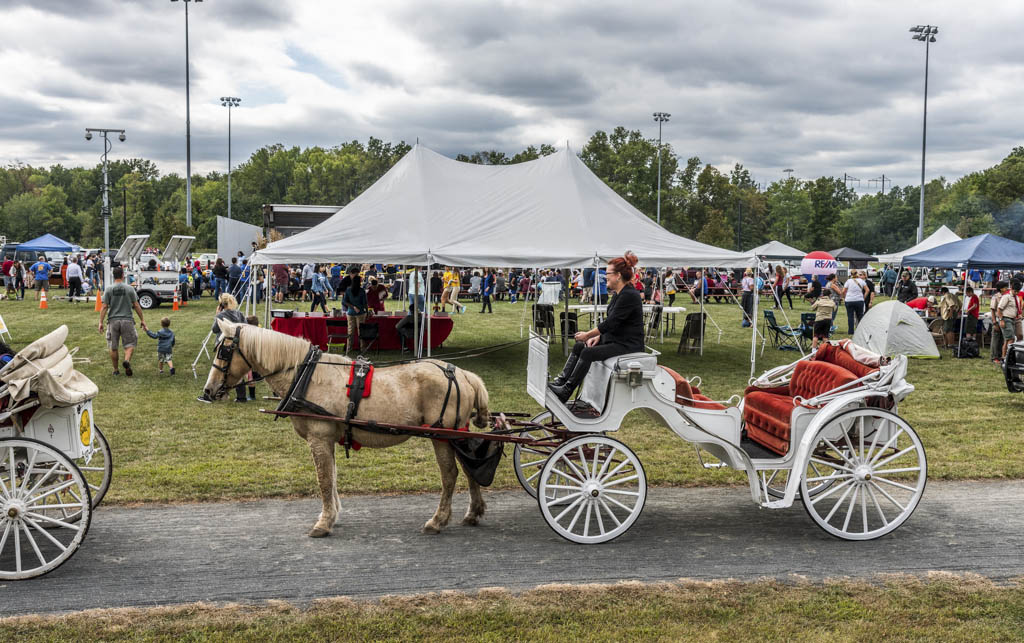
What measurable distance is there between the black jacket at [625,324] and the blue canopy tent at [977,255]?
1502 cm

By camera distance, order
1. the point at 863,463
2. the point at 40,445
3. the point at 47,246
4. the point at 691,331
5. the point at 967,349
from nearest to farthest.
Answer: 1. the point at 40,445
2. the point at 863,463
3. the point at 691,331
4. the point at 967,349
5. the point at 47,246

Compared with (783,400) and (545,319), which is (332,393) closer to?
(783,400)

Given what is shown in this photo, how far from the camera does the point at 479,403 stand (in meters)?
6.22

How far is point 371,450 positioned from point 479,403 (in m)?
2.84

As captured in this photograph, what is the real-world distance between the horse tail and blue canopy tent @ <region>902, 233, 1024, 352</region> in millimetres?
14979

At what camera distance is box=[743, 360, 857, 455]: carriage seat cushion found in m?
6.33

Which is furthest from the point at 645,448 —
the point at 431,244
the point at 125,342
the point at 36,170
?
the point at 36,170

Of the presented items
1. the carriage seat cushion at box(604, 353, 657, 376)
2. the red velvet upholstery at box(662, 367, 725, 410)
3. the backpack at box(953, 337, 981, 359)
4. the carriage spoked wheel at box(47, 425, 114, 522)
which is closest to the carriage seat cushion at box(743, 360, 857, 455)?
the red velvet upholstery at box(662, 367, 725, 410)

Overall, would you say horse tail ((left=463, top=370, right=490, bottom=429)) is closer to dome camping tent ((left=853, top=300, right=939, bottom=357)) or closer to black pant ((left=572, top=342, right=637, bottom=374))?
black pant ((left=572, top=342, right=637, bottom=374))

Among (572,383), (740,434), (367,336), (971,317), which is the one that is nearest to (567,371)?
(572,383)

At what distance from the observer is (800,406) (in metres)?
6.13

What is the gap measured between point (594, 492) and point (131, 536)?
3397 millimetres

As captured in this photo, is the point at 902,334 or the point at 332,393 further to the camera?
the point at 902,334

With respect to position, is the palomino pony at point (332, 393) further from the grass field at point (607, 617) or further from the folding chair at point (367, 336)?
the folding chair at point (367, 336)
